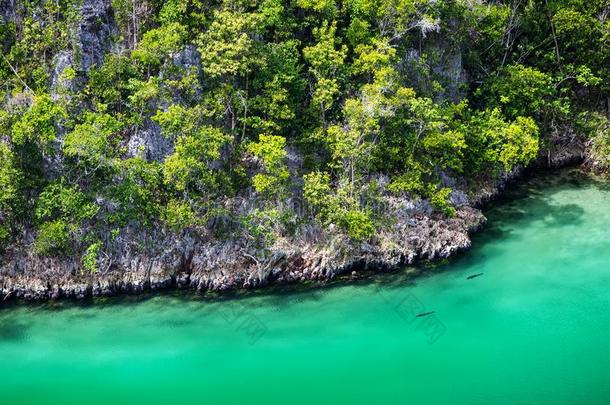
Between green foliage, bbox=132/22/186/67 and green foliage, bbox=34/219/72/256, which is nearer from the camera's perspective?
green foliage, bbox=34/219/72/256

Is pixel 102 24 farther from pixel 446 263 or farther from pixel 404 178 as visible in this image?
pixel 446 263

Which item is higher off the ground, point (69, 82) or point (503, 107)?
point (69, 82)

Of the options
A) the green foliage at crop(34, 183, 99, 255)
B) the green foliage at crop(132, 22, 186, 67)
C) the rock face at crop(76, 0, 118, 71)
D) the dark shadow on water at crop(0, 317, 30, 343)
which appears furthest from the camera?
the rock face at crop(76, 0, 118, 71)

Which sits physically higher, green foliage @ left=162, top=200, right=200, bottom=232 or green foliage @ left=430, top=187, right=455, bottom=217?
green foliage @ left=162, top=200, right=200, bottom=232

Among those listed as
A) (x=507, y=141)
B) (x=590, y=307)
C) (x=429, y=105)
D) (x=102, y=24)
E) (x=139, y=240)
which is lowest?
(x=590, y=307)

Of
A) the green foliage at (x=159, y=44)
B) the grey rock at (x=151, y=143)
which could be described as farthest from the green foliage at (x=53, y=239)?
the green foliage at (x=159, y=44)

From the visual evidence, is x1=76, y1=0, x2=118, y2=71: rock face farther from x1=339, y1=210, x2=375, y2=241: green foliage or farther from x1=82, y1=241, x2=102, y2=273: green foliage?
x1=339, y1=210, x2=375, y2=241: green foliage

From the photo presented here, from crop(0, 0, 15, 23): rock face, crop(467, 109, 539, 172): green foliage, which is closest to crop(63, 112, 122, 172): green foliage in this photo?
crop(0, 0, 15, 23): rock face

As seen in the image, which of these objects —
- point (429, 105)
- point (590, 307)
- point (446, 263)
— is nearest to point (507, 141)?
point (429, 105)
